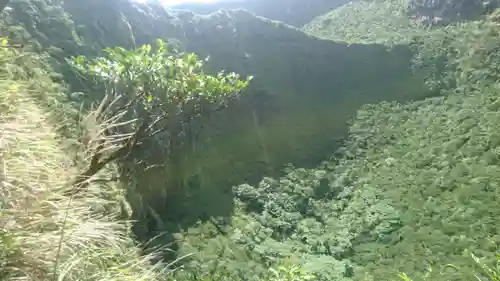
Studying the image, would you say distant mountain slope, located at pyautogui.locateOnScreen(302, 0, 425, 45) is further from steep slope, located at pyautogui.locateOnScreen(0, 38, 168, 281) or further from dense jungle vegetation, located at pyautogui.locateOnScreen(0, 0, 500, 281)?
steep slope, located at pyautogui.locateOnScreen(0, 38, 168, 281)

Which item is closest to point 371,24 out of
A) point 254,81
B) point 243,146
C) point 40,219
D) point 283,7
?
point 254,81

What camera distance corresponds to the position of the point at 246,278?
10336mm

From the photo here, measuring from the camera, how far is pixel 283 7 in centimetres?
4353

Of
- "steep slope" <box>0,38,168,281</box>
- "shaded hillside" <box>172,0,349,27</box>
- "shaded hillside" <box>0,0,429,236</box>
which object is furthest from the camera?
"shaded hillside" <box>172,0,349,27</box>

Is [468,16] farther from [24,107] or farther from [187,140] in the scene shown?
[24,107]

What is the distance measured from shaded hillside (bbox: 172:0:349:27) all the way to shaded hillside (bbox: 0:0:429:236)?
57.9ft

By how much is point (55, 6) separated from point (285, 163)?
32.4 feet

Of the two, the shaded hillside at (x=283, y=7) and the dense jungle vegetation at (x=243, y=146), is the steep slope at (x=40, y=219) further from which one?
the shaded hillside at (x=283, y=7)

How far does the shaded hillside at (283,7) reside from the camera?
137 ft

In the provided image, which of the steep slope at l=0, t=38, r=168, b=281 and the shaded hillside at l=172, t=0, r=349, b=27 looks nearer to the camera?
the steep slope at l=0, t=38, r=168, b=281

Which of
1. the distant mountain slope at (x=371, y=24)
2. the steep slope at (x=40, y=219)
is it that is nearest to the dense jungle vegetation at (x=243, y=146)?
the steep slope at (x=40, y=219)

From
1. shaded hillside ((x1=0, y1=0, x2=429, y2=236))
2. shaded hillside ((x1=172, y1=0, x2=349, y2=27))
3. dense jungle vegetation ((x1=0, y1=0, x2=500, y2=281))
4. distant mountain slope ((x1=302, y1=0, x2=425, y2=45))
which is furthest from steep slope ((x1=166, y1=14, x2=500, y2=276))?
shaded hillside ((x1=172, y1=0, x2=349, y2=27))

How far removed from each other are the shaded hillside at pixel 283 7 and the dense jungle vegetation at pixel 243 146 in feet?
48.4

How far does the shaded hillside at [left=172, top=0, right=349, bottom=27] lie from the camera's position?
41.8 metres
